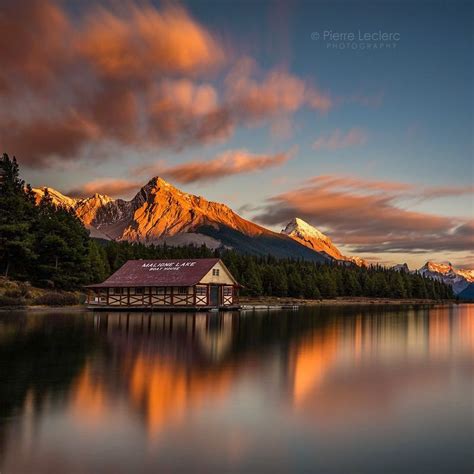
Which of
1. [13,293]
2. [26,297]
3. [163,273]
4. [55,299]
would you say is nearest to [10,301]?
[13,293]

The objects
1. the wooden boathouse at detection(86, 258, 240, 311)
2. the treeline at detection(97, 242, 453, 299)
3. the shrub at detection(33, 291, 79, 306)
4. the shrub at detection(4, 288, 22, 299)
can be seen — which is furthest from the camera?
the treeline at detection(97, 242, 453, 299)

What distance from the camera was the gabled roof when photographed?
247 ft

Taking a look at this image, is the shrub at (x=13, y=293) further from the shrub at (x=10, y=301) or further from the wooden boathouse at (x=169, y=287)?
the wooden boathouse at (x=169, y=287)

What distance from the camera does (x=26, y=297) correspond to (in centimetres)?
6775

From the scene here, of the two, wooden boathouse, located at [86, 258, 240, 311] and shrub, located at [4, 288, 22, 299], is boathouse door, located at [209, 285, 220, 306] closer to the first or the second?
wooden boathouse, located at [86, 258, 240, 311]

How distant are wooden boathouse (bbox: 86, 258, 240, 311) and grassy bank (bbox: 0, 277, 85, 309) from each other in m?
3.86

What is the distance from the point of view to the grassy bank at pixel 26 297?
63438mm

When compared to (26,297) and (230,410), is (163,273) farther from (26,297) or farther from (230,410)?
(230,410)

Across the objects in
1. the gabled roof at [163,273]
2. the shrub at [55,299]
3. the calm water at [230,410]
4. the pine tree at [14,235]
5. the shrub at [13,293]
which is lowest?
the calm water at [230,410]

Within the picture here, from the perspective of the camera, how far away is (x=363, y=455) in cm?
1108

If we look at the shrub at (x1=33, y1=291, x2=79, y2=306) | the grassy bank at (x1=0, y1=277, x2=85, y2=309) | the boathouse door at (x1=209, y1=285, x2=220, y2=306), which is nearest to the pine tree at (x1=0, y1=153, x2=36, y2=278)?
the grassy bank at (x1=0, y1=277, x2=85, y2=309)

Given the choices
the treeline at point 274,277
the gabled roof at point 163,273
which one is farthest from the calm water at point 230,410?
the treeline at point 274,277

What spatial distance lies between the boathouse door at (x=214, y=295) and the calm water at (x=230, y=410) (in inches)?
1941

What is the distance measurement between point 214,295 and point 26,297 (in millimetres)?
25831
